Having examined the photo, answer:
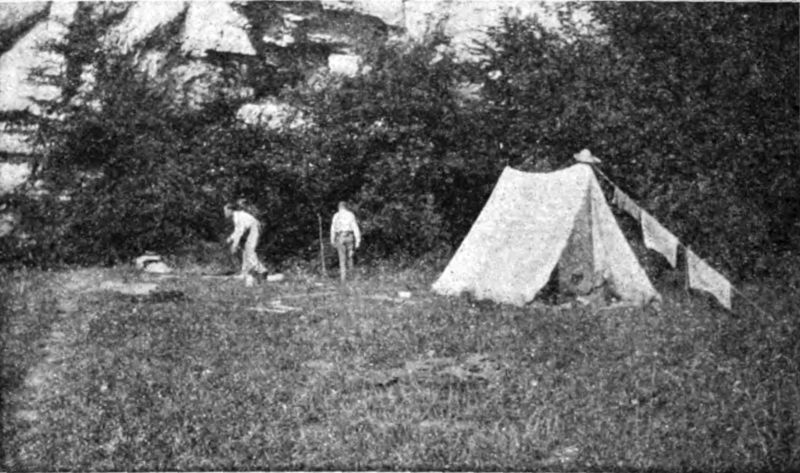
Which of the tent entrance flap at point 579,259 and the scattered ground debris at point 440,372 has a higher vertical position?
the tent entrance flap at point 579,259

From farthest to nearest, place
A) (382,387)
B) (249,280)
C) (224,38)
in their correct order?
(224,38)
(249,280)
(382,387)

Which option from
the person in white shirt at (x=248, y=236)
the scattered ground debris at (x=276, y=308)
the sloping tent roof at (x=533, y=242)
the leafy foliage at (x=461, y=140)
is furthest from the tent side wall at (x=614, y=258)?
the person in white shirt at (x=248, y=236)

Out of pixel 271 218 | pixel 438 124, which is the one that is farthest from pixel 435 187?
pixel 271 218

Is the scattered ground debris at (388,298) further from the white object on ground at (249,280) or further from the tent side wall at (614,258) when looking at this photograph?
the tent side wall at (614,258)

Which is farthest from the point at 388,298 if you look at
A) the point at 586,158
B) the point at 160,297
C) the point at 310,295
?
the point at 586,158

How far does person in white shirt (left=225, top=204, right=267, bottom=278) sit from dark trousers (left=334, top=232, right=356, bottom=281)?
68 cm

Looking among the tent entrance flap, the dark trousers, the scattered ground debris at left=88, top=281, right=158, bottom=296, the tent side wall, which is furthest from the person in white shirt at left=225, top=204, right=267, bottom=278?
the tent side wall

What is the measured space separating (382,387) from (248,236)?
2.62 meters

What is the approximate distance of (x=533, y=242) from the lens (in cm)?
727

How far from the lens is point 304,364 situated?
5.46 meters

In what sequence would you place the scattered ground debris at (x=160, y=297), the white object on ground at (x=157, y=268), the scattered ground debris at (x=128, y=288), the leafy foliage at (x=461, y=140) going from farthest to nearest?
1. the leafy foliage at (x=461, y=140)
2. the white object on ground at (x=157, y=268)
3. the scattered ground debris at (x=128, y=288)
4. the scattered ground debris at (x=160, y=297)

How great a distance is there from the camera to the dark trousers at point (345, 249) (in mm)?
7051

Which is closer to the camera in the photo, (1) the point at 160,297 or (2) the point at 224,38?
(1) the point at 160,297

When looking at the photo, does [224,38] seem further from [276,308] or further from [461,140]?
[276,308]
